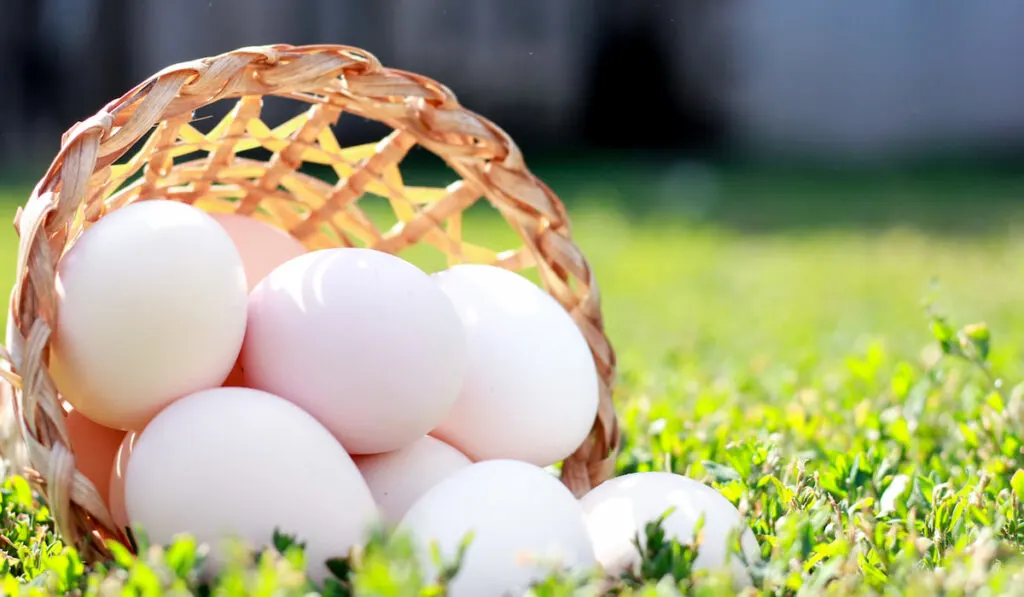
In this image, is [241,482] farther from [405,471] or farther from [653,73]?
[653,73]

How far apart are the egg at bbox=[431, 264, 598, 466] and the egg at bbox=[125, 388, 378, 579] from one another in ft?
0.97

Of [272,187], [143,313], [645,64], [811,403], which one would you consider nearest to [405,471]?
[143,313]

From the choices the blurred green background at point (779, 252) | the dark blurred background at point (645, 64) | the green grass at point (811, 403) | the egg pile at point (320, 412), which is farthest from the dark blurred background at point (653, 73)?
the egg pile at point (320, 412)

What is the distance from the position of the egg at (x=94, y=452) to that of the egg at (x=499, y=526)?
0.46 metres

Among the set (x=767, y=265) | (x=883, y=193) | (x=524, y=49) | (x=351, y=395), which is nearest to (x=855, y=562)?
(x=351, y=395)

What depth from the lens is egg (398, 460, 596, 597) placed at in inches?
46.8

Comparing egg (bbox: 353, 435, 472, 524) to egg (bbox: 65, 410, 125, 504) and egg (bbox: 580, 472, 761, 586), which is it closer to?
egg (bbox: 580, 472, 761, 586)

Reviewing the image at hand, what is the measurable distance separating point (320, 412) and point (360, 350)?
0.09 meters

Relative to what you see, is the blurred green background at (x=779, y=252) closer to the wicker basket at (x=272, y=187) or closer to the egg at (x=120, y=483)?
the wicker basket at (x=272, y=187)

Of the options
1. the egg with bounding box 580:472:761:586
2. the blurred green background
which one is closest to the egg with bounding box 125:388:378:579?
the egg with bounding box 580:472:761:586

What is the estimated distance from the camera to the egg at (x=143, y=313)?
1326mm

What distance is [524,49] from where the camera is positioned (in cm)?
866

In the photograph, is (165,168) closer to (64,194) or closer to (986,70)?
(64,194)

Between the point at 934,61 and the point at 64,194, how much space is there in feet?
27.4
